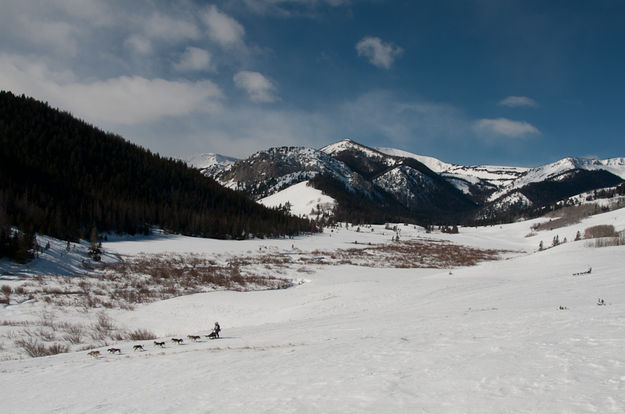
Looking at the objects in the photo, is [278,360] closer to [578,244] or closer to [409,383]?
[409,383]

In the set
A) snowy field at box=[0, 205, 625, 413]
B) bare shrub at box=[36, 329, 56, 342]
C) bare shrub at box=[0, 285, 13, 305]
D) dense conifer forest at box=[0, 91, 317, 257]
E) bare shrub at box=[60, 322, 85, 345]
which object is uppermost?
dense conifer forest at box=[0, 91, 317, 257]

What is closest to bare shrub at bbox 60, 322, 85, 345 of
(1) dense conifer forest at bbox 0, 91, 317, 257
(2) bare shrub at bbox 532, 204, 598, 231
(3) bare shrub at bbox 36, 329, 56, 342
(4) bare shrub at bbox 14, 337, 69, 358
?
(3) bare shrub at bbox 36, 329, 56, 342

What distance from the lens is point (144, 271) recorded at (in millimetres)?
30422

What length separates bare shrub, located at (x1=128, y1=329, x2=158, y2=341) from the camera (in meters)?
14.3

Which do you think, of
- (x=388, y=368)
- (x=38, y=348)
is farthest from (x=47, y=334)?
(x=388, y=368)

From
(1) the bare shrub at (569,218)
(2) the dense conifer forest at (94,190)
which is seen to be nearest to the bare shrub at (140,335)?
(2) the dense conifer forest at (94,190)

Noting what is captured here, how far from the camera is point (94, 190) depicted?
2864 inches

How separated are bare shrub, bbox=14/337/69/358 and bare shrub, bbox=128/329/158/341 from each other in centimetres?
248

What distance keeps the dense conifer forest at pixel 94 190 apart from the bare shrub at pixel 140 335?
18.1 meters

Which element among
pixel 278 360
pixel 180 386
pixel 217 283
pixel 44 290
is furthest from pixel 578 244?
pixel 44 290

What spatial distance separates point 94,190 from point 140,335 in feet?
235

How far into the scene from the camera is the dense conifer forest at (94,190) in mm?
49113

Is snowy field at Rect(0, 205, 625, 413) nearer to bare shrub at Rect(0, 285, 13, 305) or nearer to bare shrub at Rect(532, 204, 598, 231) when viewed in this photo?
bare shrub at Rect(0, 285, 13, 305)

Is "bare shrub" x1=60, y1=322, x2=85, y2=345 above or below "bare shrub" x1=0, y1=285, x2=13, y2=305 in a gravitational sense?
below
